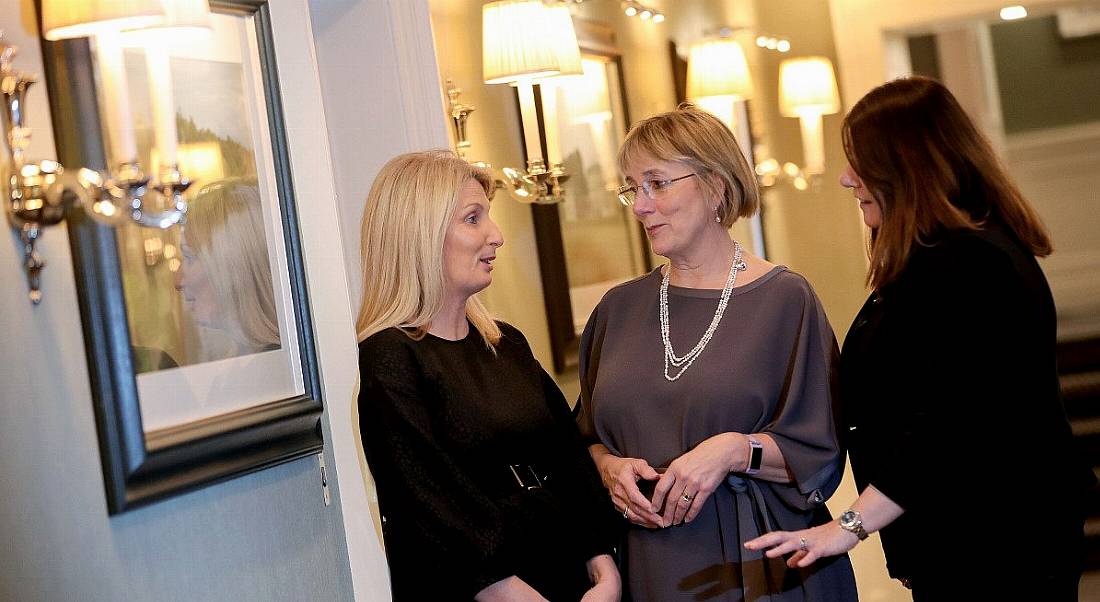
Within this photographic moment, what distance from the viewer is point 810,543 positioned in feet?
6.45

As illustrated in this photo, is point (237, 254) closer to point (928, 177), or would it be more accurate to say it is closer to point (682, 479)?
point (682, 479)

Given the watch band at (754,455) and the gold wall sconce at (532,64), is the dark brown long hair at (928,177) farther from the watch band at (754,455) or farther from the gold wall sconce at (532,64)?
the gold wall sconce at (532,64)

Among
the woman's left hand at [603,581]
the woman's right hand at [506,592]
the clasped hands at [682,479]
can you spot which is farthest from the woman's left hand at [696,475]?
the woman's right hand at [506,592]

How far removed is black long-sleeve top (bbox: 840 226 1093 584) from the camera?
188cm

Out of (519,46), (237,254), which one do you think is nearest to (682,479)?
(237,254)

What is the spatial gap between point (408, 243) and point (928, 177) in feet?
2.83

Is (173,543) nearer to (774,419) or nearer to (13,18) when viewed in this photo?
(13,18)

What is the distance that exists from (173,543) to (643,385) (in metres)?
0.93

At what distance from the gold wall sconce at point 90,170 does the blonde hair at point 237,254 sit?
286 mm

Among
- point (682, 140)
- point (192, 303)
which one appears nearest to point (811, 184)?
point (682, 140)

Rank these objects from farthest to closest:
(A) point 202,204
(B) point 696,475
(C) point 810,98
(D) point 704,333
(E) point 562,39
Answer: (C) point 810,98 < (E) point 562,39 < (D) point 704,333 < (B) point 696,475 < (A) point 202,204

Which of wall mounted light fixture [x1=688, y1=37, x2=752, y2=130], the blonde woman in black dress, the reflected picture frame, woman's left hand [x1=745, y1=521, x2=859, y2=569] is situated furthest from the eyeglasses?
wall mounted light fixture [x1=688, y1=37, x2=752, y2=130]

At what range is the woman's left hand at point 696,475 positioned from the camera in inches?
81.4

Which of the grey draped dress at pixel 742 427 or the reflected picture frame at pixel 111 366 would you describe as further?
the grey draped dress at pixel 742 427
